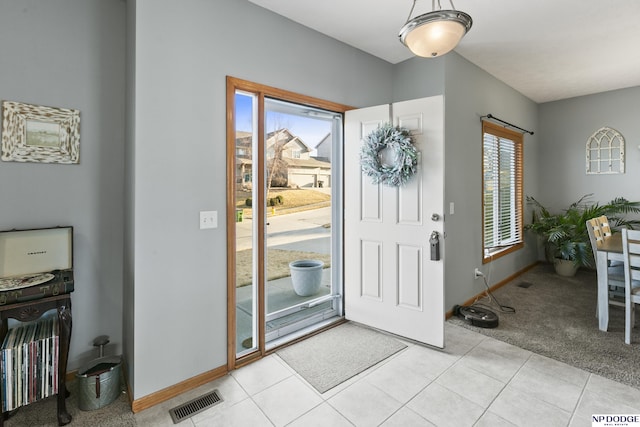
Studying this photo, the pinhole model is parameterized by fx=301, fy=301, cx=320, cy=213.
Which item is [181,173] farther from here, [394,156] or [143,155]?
[394,156]

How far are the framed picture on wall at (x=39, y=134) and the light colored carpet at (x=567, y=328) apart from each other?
367 cm

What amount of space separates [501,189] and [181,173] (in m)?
4.20

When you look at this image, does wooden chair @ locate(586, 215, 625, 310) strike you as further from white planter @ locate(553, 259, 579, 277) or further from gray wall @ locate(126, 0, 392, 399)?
gray wall @ locate(126, 0, 392, 399)

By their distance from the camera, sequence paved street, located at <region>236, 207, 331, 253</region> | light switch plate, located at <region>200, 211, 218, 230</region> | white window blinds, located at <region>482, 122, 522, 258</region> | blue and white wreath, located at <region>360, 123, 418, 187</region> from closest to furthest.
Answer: light switch plate, located at <region>200, 211, 218, 230</region> < blue and white wreath, located at <region>360, 123, 418, 187</region> < paved street, located at <region>236, 207, 331, 253</region> < white window blinds, located at <region>482, 122, 522, 258</region>

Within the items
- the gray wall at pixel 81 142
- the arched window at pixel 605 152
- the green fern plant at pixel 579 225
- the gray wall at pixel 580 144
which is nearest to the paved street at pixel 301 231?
the gray wall at pixel 81 142

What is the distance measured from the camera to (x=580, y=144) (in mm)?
4945

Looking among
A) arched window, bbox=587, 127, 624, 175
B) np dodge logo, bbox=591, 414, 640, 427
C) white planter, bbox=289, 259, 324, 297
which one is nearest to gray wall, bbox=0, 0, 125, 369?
white planter, bbox=289, 259, 324, 297

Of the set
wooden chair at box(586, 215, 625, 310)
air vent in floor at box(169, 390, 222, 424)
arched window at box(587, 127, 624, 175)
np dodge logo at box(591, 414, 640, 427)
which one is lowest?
air vent in floor at box(169, 390, 222, 424)

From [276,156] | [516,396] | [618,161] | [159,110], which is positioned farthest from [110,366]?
[618,161]

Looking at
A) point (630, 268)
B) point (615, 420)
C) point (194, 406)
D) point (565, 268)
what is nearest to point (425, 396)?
point (615, 420)

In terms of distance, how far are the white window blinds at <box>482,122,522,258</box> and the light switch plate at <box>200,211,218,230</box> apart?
127 inches

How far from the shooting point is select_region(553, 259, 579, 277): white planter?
15.0 feet

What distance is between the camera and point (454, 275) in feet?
10.7

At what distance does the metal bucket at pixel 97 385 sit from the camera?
6.14 ft
